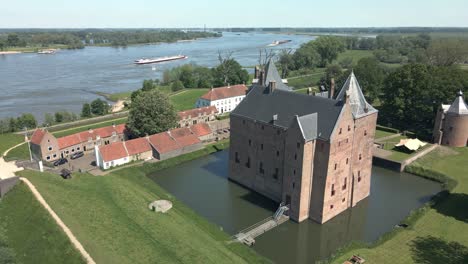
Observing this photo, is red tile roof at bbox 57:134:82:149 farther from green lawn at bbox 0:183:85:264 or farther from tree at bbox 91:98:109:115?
tree at bbox 91:98:109:115

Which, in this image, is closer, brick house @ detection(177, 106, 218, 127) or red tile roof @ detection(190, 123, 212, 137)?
red tile roof @ detection(190, 123, 212, 137)

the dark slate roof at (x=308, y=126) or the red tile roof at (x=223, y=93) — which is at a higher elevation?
the dark slate roof at (x=308, y=126)

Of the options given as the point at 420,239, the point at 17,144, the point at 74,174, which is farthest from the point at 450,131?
the point at 17,144

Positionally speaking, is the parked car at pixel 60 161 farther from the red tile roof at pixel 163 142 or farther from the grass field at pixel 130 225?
the red tile roof at pixel 163 142

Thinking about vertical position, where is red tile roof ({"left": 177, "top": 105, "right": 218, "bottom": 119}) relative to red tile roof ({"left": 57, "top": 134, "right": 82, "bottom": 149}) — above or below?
Result: above

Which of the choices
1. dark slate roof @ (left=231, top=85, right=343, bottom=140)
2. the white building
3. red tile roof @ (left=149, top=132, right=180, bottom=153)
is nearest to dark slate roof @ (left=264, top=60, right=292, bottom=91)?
dark slate roof @ (left=231, top=85, right=343, bottom=140)

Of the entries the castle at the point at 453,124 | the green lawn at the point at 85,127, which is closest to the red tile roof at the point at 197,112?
the green lawn at the point at 85,127
